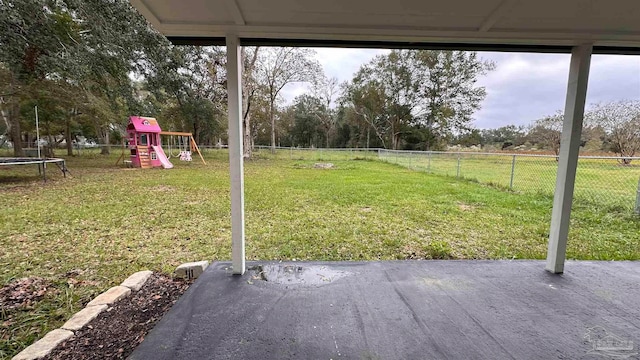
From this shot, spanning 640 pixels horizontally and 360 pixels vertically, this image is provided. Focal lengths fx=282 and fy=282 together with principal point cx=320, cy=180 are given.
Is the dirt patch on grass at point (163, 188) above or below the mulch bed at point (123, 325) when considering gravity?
above

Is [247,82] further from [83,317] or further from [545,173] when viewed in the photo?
[83,317]

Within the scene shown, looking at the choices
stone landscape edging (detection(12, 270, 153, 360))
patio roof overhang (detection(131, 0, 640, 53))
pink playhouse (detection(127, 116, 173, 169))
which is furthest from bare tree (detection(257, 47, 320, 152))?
stone landscape edging (detection(12, 270, 153, 360))

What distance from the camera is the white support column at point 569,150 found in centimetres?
205

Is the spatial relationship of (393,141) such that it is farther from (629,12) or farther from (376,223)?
(629,12)

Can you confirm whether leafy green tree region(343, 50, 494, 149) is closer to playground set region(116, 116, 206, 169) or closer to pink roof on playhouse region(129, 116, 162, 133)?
pink roof on playhouse region(129, 116, 162, 133)

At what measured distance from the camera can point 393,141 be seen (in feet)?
71.4

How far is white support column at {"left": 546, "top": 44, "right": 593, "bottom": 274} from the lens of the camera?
2.05 m

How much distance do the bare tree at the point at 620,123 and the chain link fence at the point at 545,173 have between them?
273 centimetres

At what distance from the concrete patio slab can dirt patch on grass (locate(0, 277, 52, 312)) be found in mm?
1116

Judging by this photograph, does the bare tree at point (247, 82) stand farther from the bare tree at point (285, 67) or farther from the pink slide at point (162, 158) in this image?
the pink slide at point (162, 158)

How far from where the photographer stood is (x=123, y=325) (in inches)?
65.1

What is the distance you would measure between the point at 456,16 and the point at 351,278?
1.88 meters

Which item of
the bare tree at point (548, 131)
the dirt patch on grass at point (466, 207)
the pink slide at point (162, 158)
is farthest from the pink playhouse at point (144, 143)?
the bare tree at point (548, 131)

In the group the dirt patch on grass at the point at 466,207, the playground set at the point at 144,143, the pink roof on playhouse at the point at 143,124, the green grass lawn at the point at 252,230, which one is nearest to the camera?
the green grass lawn at the point at 252,230
